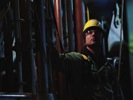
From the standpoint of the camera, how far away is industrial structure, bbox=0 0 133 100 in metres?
1.70

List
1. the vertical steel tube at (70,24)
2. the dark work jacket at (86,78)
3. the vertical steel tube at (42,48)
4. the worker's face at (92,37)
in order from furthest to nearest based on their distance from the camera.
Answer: the worker's face at (92,37) → the vertical steel tube at (70,24) → the dark work jacket at (86,78) → the vertical steel tube at (42,48)

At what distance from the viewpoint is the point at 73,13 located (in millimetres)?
3385

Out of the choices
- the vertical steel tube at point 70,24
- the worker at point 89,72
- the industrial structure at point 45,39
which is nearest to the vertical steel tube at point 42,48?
the industrial structure at point 45,39

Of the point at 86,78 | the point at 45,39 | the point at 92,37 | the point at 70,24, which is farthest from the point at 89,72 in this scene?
the point at 45,39

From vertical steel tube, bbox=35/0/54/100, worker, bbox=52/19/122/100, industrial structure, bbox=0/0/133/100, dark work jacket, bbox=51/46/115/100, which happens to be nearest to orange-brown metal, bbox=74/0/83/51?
industrial structure, bbox=0/0/133/100

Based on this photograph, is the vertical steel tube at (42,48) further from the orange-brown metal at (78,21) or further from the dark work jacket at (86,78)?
the orange-brown metal at (78,21)

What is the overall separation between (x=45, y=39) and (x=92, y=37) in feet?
5.39

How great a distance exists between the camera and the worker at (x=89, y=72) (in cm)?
308

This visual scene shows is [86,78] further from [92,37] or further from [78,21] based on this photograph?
[78,21]

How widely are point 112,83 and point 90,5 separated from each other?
3.37ft

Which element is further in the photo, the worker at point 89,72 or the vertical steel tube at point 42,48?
the worker at point 89,72

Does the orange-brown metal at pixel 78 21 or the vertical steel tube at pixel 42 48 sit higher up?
the orange-brown metal at pixel 78 21

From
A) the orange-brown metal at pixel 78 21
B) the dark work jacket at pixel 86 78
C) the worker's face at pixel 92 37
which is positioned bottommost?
Result: the dark work jacket at pixel 86 78

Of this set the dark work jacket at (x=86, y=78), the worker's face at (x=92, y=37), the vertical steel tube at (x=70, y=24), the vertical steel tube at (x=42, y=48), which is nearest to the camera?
the vertical steel tube at (x=42, y=48)
